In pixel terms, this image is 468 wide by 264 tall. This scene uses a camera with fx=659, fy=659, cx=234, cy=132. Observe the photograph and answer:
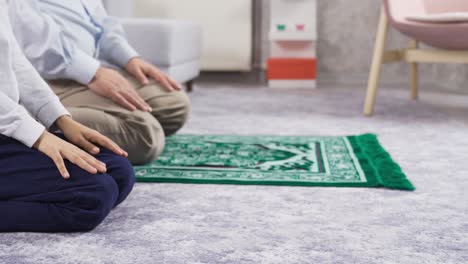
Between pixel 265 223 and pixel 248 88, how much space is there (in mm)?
2477

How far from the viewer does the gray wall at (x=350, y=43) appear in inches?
152

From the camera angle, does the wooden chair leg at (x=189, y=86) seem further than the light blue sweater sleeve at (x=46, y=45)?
Yes

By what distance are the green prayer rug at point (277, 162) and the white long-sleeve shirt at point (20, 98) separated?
1.19ft

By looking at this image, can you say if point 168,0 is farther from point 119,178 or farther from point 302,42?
point 119,178

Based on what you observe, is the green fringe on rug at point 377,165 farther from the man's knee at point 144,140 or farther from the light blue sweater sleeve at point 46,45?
the light blue sweater sleeve at point 46,45

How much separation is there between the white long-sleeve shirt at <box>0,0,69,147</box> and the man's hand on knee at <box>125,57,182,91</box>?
0.59 meters

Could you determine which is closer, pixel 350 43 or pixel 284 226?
pixel 284 226

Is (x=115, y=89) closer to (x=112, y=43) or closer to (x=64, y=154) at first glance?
(x=112, y=43)

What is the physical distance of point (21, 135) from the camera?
1074mm

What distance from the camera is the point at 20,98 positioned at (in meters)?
1.19

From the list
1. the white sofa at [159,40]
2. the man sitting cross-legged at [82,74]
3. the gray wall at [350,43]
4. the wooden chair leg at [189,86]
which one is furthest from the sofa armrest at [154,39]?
A: the gray wall at [350,43]

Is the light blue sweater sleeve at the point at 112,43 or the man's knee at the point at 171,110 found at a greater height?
the light blue sweater sleeve at the point at 112,43

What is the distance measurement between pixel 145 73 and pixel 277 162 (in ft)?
1.48

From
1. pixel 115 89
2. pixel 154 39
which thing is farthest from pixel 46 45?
pixel 154 39
